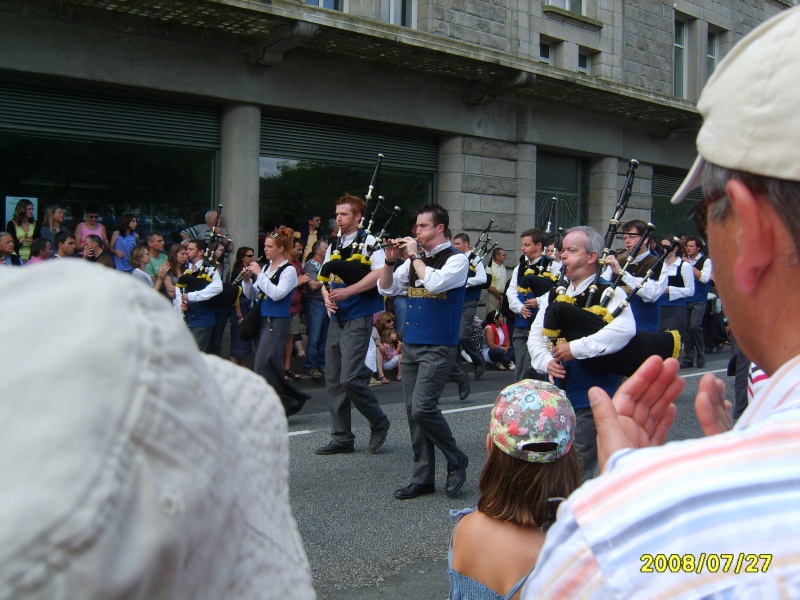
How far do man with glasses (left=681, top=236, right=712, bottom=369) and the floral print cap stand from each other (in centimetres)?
1152

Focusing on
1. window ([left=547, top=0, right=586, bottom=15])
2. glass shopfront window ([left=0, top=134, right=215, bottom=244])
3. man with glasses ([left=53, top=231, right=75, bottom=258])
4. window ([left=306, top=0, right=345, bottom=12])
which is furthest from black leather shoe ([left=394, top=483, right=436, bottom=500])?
window ([left=547, top=0, right=586, bottom=15])

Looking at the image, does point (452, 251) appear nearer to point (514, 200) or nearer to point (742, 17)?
point (514, 200)

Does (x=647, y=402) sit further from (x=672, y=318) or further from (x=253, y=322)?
(x=672, y=318)

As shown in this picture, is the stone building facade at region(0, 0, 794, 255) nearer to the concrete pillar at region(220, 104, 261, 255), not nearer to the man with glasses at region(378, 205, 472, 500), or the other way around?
the concrete pillar at region(220, 104, 261, 255)

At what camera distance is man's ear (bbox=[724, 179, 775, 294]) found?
1090 millimetres

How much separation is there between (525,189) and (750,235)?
1645 centimetres

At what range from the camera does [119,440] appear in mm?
653

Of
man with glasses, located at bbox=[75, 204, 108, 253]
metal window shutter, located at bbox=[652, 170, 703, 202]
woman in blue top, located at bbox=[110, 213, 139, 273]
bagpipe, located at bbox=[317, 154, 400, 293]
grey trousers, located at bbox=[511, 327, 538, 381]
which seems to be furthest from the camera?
metal window shutter, located at bbox=[652, 170, 703, 202]

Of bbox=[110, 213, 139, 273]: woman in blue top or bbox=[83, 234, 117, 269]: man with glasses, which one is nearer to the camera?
bbox=[83, 234, 117, 269]: man with glasses

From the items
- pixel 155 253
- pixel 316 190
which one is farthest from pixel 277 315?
pixel 316 190

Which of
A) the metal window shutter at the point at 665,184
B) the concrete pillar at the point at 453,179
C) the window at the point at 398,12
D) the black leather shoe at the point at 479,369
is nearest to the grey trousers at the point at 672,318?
the black leather shoe at the point at 479,369

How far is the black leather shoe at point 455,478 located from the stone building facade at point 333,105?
7.69 meters

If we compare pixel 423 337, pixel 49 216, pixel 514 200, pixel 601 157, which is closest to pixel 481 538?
pixel 423 337
